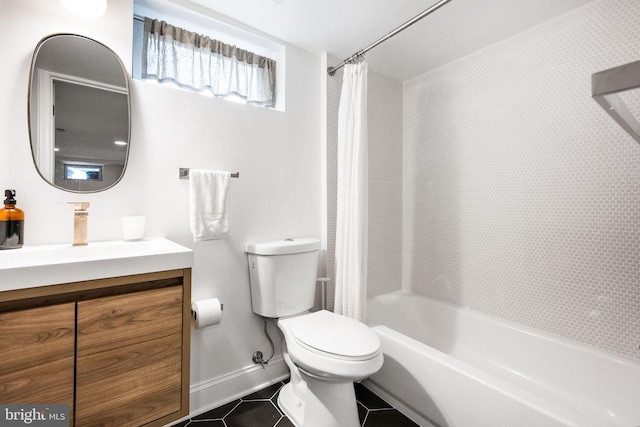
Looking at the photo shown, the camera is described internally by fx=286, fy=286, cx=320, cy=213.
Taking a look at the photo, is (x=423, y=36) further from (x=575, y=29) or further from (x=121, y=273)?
(x=121, y=273)

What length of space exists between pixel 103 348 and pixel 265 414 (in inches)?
38.1

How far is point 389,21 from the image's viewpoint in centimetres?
168

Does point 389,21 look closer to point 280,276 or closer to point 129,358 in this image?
point 280,276

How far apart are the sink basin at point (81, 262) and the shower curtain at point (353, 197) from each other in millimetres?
947

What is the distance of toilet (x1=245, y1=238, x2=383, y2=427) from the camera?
121cm

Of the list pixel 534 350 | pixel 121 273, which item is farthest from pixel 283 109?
pixel 534 350

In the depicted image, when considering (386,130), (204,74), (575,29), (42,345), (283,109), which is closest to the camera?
(42,345)

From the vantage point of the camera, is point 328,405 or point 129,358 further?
point 328,405

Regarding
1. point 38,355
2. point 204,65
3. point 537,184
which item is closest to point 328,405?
point 38,355

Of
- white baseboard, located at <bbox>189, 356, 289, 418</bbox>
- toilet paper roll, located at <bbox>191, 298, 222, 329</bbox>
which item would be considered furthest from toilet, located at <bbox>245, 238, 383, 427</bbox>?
toilet paper roll, located at <bbox>191, 298, 222, 329</bbox>

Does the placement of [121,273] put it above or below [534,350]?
above

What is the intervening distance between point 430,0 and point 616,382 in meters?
2.09

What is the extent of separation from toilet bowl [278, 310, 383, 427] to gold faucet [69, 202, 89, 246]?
0.99 meters

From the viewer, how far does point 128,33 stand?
4.57ft
